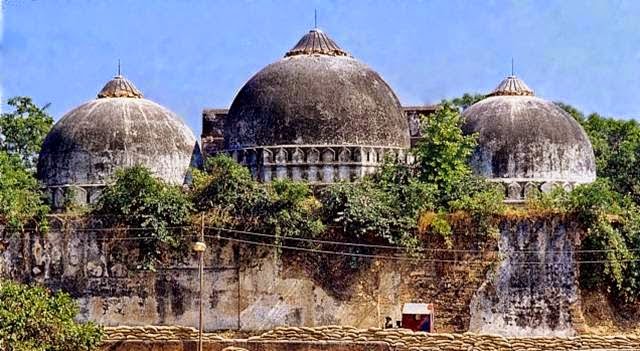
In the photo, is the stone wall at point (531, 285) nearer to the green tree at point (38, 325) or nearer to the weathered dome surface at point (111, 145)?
the weathered dome surface at point (111, 145)

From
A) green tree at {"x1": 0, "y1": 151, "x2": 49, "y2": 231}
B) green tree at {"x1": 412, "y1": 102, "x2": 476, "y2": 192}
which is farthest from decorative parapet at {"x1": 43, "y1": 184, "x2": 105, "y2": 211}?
green tree at {"x1": 412, "y1": 102, "x2": 476, "y2": 192}

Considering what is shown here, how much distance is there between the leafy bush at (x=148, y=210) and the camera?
2894 cm

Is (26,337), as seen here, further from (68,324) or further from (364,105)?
(364,105)

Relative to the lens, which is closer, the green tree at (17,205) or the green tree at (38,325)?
the green tree at (38,325)

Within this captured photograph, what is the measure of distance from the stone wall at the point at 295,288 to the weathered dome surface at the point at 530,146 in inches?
106

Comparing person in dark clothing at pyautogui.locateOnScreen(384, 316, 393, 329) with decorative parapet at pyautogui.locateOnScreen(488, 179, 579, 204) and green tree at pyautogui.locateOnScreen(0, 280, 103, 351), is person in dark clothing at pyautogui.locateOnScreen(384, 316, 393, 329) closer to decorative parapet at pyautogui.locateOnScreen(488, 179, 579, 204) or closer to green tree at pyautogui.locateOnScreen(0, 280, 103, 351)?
decorative parapet at pyautogui.locateOnScreen(488, 179, 579, 204)

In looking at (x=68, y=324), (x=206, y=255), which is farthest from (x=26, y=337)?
(x=206, y=255)

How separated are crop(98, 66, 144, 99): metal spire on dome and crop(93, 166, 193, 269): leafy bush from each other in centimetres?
425

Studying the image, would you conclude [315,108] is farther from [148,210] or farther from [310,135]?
[148,210]

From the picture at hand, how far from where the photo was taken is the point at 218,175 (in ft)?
95.7

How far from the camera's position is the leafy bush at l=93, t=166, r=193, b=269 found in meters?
28.9

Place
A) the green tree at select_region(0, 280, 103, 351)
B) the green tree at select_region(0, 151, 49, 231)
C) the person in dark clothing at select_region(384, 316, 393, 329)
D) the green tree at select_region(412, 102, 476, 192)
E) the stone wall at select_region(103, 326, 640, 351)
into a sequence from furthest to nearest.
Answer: the green tree at select_region(412, 102, 476, 192) < the green tree at select_region(0, 151, 49, 231) < the person in dark clothing at select_region(384, 316, 393, 329) < the stone wall at select_region(103, 326, 640, 351) < the green tree at select_region(0, 280, 103, 351)

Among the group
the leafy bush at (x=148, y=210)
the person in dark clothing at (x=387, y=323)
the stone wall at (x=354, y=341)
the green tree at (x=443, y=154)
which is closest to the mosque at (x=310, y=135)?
the green tree at (x=443, y=154)

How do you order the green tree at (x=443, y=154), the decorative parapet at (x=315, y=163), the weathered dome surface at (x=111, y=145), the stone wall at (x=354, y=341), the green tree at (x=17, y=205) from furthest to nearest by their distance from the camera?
Answer: 1. the weathered dome surface at (x=111, y=145)
2. the decorative parapet at (x=315, y=163)
3. the green tree at (x=443, y=154)
4. the green tree at (x=17, y=205)
5. the stone wall at (x=354, y=341)
